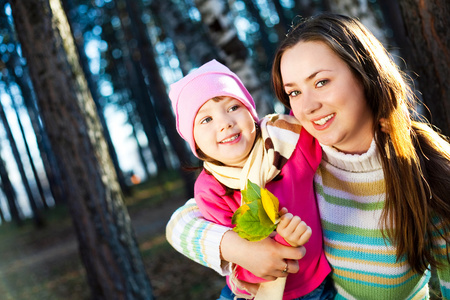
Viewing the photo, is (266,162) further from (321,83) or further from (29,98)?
(29,98)

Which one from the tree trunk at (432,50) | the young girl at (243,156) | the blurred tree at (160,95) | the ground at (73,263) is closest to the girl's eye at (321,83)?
the young girl at (243,156)

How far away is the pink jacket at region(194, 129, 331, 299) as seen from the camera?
2.04 m

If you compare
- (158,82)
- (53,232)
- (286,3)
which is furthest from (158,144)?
(158,82)

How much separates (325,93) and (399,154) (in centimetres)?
42

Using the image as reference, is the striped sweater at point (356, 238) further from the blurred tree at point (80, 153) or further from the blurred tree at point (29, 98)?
the blurred tree at point (29, 98)

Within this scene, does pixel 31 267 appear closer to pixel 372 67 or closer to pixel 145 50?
pixel 145 50

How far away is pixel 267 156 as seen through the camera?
210cm

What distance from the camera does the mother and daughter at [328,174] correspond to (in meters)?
1.85

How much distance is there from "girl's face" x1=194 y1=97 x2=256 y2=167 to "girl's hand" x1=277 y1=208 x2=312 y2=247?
1.77ft

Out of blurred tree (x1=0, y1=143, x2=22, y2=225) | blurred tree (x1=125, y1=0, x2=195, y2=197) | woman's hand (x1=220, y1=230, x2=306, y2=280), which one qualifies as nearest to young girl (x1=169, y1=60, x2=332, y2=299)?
woman's hand (x1=220, y1=230, x2=306, y2=280)

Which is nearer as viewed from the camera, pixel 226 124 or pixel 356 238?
pixel 356 238

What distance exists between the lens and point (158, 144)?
25.0 meters

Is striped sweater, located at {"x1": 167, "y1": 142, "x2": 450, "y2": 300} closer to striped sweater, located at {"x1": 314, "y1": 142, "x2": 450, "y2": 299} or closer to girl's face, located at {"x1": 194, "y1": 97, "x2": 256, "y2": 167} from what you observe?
striped sweater, located at {"x1": 314, "y1": 142, "x2": 450, "y2": 299}

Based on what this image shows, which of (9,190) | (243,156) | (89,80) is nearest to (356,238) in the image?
(243,156)
